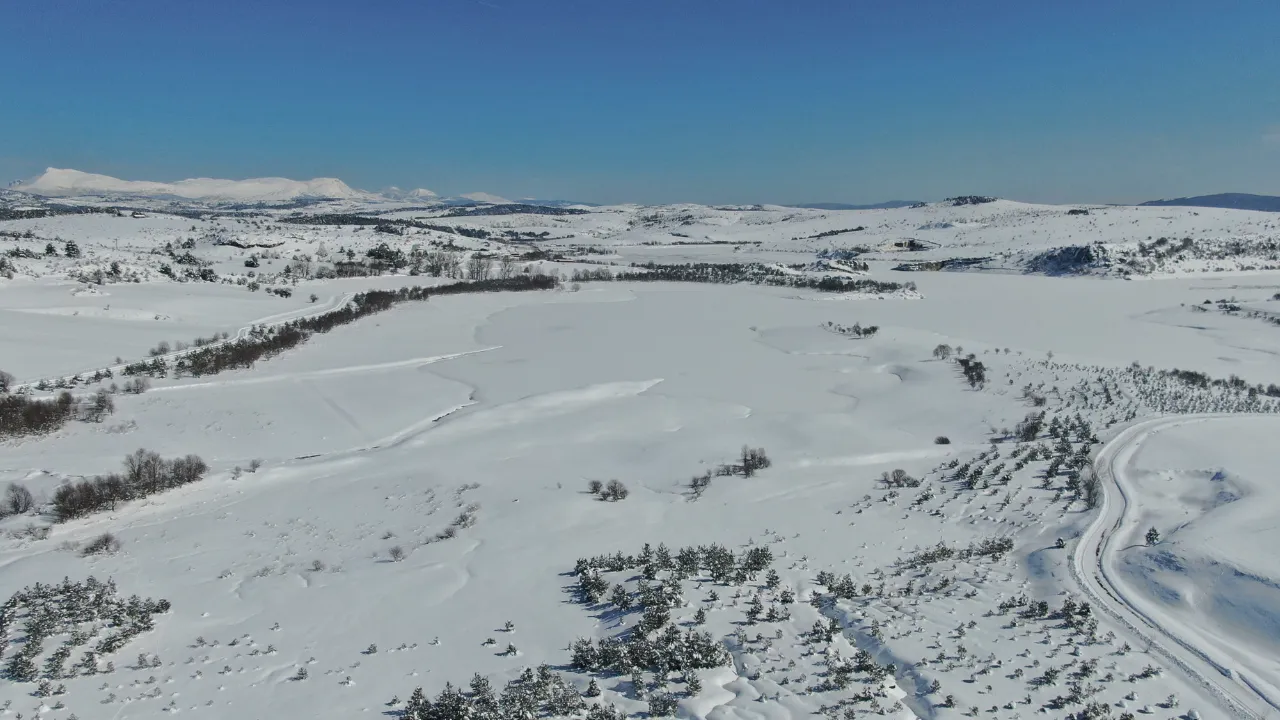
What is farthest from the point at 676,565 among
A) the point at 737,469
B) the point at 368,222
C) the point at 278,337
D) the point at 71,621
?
the point at 368,222

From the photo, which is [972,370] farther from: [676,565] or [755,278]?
[755,278]

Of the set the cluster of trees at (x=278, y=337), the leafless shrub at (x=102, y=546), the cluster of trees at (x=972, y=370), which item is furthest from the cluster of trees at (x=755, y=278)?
the leafless shrub at (x=102, y=546)

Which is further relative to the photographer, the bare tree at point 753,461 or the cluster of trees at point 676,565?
the bare tree at point 753,461

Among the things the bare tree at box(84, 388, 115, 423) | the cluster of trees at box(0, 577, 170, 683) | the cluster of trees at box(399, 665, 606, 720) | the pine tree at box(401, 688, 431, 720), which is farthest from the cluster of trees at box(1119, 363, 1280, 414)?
the bare tree at box(84, 388, 115, 423)

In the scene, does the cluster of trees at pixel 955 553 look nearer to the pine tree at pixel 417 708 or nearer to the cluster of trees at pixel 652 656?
the cluster of trees at pixel 652 656

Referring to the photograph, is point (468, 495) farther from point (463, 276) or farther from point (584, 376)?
point (463, 276)

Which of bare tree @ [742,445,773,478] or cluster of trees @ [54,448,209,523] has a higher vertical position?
cluster of trees @ [54,448,209,523]

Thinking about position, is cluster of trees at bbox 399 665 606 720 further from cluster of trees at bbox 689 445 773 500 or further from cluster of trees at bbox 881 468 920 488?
cluster of trees at bbox 881 468 920 488

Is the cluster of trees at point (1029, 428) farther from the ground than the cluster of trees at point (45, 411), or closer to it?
closer to it
